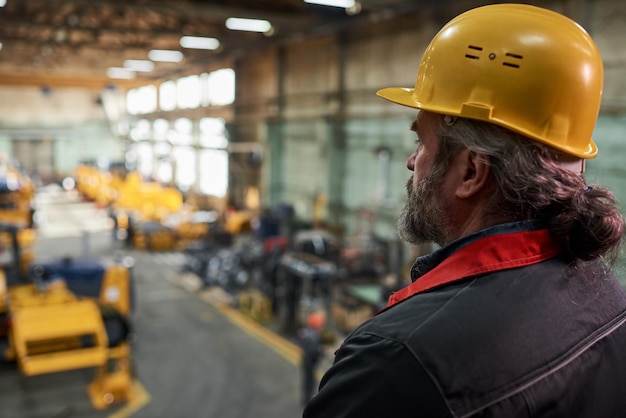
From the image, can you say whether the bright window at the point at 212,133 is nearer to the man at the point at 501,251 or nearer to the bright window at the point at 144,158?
the bright window at the point at 144,158

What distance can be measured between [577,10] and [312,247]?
708 centimetres

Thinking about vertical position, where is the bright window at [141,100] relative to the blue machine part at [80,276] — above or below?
above

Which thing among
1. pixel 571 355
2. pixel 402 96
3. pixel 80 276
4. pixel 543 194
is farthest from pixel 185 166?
pixel 571 355

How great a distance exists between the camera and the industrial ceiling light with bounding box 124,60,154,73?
82.1 feet

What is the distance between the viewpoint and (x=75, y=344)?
25.1 ft

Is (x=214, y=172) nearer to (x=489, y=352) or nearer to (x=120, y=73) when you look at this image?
(x=120, y=73)

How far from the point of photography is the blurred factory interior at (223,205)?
26.9ft

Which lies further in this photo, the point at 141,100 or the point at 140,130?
the point at 140,130

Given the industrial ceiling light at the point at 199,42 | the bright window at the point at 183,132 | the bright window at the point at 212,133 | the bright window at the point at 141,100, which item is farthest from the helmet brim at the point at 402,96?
the bright window at the point at 141,100

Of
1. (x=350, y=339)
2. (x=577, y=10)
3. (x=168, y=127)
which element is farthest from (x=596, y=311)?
(x=168, y=127)

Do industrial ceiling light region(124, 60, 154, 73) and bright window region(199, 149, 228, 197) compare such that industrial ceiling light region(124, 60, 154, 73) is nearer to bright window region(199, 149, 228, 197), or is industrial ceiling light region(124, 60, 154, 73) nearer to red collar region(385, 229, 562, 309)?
bright window region(199, 149, 228, 197)

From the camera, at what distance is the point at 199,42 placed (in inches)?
738

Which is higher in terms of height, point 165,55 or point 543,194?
point 165,55

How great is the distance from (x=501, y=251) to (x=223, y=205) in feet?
72.0
